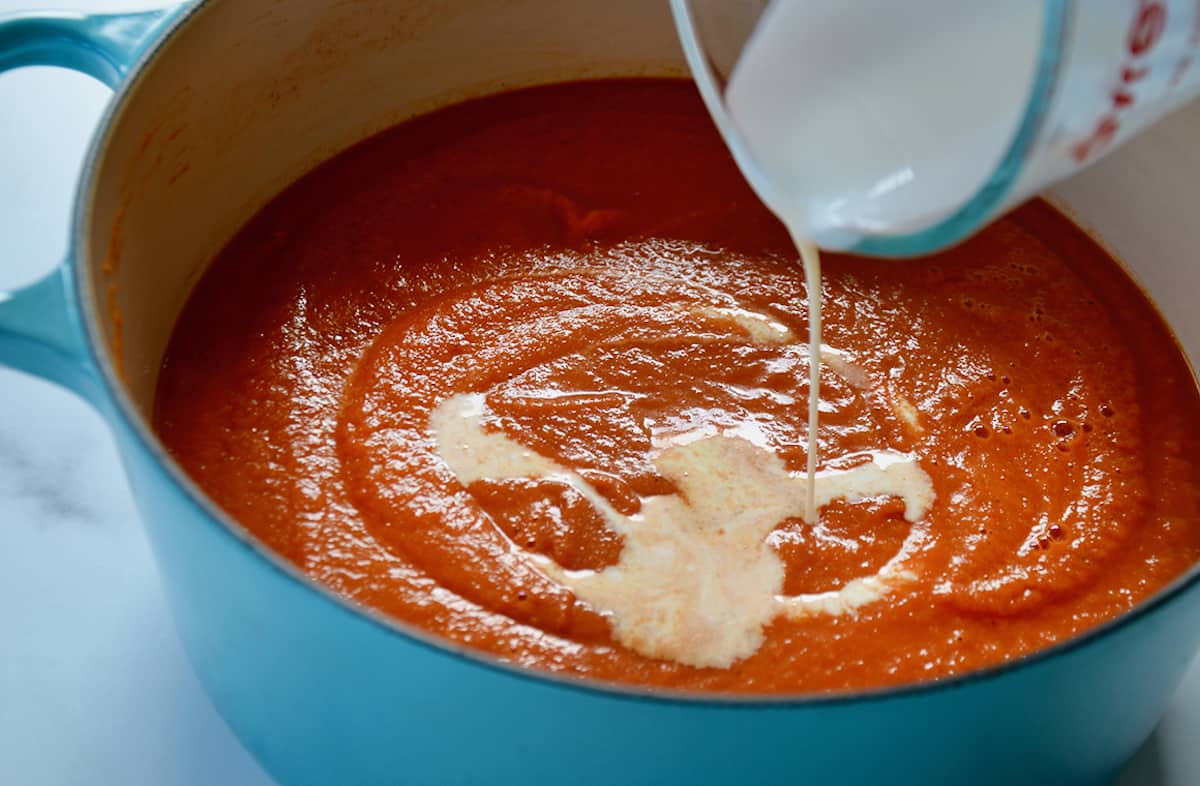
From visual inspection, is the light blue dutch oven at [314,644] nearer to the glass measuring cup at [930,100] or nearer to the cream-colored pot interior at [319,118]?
the cream-colored pot interior at [319,118]

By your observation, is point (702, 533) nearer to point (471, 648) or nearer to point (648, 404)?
point (648, 404)

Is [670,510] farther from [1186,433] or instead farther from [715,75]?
[1186,433]

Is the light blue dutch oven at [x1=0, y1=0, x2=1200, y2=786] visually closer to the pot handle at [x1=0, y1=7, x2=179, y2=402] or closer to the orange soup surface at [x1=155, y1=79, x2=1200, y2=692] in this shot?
the pot handle at [x1=0, y1=7, x2=179, y2=402]

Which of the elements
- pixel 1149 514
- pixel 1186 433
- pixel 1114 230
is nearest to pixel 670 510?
pixel 1149 514

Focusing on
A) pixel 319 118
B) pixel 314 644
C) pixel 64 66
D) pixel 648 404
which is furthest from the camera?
pixel 319 118

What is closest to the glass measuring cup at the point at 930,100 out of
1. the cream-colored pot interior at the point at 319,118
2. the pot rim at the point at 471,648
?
the pot rim at the point at 471,648

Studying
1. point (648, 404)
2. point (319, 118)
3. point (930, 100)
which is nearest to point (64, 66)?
point (319, 118)
